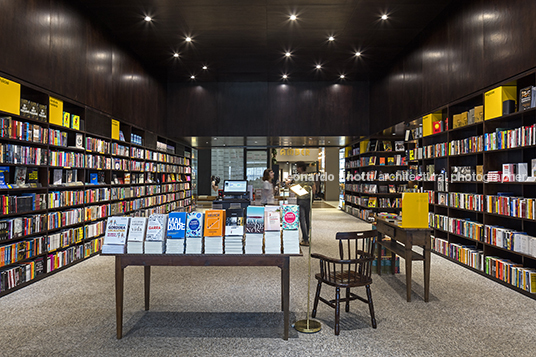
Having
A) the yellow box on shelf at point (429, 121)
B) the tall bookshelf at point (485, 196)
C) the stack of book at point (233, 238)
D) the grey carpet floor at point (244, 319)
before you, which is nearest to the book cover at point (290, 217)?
the stack of book at point (233, 238)

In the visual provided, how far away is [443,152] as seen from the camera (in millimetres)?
6098

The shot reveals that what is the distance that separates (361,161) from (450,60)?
5.62 metres

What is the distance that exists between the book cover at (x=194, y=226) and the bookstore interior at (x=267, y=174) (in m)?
0.01

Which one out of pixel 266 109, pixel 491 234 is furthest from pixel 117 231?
pixel 266 109

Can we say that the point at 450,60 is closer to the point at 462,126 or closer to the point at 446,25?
the point at 446,25

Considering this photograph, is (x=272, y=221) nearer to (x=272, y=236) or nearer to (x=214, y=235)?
(x=272, y=236)

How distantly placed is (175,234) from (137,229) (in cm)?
33

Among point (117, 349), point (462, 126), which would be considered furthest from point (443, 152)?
point (117, 349)

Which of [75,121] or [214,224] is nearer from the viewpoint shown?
[214,224]

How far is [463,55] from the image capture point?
17.7 ft

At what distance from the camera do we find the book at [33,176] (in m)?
4.60

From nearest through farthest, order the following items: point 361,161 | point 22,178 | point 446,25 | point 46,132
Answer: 1. point 22,178
2. point 46,132
3. point 446,25
4. point 361,161

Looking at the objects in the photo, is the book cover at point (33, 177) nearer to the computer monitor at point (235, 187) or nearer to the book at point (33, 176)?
the book at point (33, 176)

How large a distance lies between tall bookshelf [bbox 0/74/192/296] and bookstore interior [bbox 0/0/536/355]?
0.03 metres
